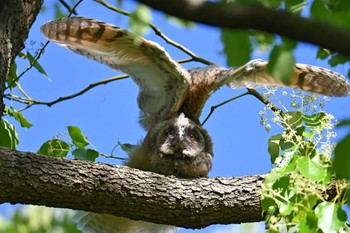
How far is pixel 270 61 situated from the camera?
76.7 inches

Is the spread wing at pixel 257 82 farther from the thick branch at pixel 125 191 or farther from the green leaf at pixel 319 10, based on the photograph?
the green leaf at pixel 319 10

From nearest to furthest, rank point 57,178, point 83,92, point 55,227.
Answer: point 55,227
point 57,178
point 83,92

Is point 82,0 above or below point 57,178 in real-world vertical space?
above

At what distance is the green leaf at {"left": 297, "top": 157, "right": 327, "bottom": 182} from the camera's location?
335cm

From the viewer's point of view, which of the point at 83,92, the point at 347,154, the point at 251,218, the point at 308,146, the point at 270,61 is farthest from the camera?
the point at 83,92

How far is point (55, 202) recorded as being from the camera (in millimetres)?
4020

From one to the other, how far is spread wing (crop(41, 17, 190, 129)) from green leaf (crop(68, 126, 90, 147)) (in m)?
0.74

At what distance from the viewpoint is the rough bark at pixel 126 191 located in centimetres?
392

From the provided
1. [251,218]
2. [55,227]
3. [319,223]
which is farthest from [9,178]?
[319,223]

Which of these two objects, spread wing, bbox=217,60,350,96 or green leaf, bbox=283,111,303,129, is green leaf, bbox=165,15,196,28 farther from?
spread wing, bbox=217,60,350,96

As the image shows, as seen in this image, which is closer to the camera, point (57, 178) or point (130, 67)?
point (57, 178)

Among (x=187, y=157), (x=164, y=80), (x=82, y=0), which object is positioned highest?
(x=82, y=0)

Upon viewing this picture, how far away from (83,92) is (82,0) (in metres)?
0.98

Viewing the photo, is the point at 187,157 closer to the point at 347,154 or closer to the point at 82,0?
the point at 82,0
